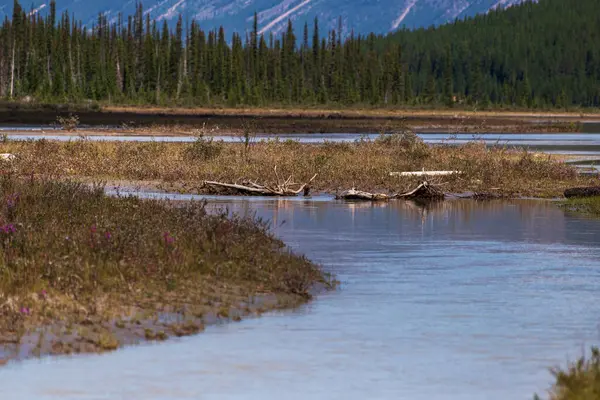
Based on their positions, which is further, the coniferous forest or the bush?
the coniferous forest

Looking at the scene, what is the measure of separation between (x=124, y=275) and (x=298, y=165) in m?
23.4

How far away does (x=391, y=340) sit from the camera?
14.1 metres

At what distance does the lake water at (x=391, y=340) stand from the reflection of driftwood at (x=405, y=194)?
9.74 meters

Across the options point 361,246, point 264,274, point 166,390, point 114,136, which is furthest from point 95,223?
point 114,136

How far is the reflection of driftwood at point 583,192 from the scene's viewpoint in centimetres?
3400

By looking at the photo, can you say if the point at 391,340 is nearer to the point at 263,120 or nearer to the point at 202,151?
the point at 202,151

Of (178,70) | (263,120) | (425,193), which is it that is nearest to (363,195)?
(425,193)

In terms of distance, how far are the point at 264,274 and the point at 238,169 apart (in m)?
21.7

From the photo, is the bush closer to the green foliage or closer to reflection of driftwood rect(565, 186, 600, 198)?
reflection of driftwood rect(565, 186, 600, 198)

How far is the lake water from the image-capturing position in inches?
467

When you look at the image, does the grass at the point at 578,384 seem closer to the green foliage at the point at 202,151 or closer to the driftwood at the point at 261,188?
the driftwood at the point at 261,188

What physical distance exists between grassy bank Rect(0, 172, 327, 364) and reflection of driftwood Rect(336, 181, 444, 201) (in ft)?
41.2

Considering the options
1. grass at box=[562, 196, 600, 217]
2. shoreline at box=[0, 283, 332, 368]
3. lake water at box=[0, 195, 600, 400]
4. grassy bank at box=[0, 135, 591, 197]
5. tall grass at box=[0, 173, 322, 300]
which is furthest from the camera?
grassy bank at box=[0, 135, 591, 197]

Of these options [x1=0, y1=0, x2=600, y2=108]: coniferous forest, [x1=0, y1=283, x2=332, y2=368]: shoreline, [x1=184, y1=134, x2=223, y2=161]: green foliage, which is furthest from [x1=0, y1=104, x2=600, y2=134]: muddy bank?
[x1=0, y1=283, x2=332, y2=368]: shoreline
